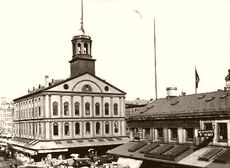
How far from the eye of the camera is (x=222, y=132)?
29359 millimetres

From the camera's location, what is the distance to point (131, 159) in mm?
36094

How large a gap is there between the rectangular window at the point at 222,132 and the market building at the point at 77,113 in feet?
92.1

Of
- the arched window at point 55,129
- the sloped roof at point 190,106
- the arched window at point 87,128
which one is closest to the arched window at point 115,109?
the arched window at point 87,128

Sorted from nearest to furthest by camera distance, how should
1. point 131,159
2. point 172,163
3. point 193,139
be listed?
point 172,163 < point 193,139 < point 131,159

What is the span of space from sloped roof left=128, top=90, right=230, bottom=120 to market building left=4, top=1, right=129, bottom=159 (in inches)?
644

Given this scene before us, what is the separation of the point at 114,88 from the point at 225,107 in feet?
108

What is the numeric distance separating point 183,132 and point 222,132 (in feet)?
16.4

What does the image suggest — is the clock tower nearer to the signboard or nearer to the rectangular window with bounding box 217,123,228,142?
the signboard

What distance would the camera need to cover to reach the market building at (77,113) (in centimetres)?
5325

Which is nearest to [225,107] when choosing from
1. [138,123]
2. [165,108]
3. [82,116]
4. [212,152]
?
[212,152]

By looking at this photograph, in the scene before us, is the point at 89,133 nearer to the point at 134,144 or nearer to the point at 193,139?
the point at 134,144

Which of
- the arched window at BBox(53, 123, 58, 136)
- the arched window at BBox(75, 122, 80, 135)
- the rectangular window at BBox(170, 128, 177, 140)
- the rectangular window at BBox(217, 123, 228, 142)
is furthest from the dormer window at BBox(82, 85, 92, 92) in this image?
the rectangular window at BBox(217, 123, 228, 142)

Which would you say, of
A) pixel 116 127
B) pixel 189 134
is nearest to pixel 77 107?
pixel 116 127

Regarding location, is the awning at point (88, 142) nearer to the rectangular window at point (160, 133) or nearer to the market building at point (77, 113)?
the market building at point (77, 113)
